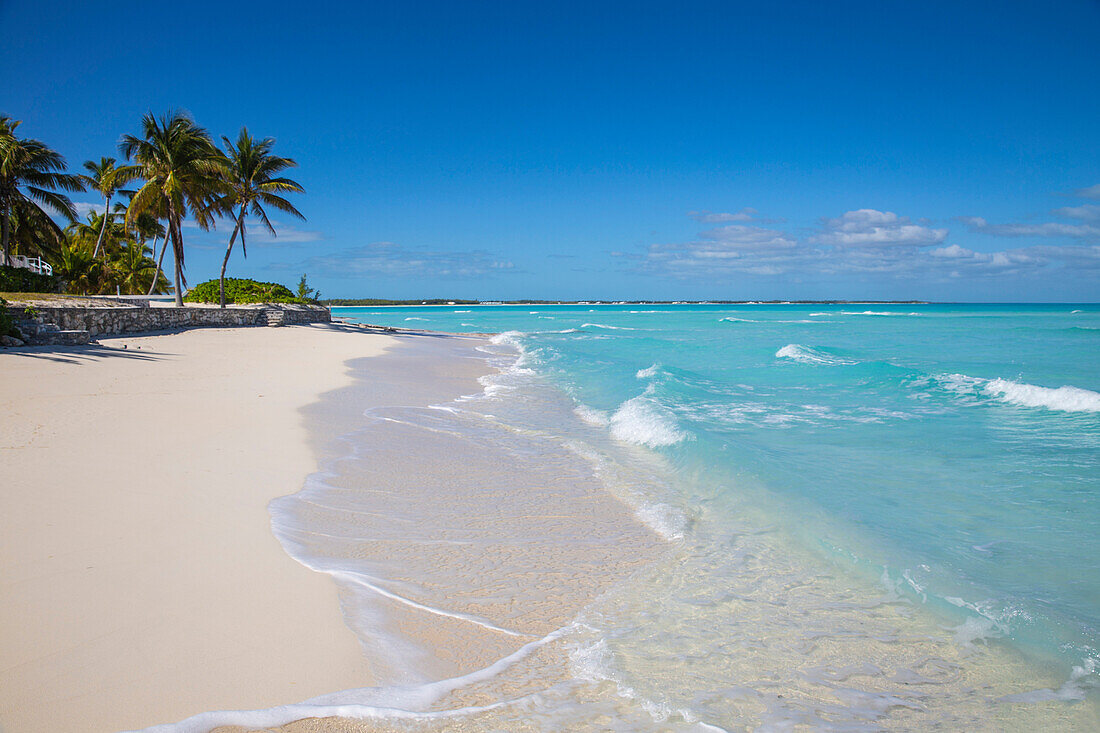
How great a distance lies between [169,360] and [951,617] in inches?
564

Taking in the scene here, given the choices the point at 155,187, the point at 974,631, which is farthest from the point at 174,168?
the point at 974,631

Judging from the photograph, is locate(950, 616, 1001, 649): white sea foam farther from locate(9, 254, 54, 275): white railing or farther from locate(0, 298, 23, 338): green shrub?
locate(9, 254, 54, 275): white railing

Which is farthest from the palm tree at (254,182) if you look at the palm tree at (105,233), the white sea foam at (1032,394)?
the white sea foam at (1032,394)

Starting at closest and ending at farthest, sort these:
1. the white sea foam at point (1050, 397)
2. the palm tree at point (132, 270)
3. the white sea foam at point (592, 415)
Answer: the white sea foam at point (592, 415)
the white sea foam at point (1050, 397)
the palm tree at point (132, 270)

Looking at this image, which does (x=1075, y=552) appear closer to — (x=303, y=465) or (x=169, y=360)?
Result: (x=303, y=465)

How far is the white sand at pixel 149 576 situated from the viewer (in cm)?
246

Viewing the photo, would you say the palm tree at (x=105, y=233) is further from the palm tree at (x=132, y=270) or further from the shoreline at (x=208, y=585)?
the shoreline at (x=208, y=585)

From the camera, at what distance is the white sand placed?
2.46m

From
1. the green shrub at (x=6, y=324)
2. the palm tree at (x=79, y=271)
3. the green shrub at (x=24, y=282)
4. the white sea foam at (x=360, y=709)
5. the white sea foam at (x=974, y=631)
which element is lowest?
the white sea foam at (x=974, y=631)

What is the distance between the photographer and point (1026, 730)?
261 centimetres

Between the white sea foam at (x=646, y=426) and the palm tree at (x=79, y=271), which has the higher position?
the palm tree at (x=79, y=271)

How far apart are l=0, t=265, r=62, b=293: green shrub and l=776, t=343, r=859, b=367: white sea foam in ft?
82.8

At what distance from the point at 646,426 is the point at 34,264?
31.0 meters

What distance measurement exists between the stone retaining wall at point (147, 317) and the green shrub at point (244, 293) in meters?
3.44
